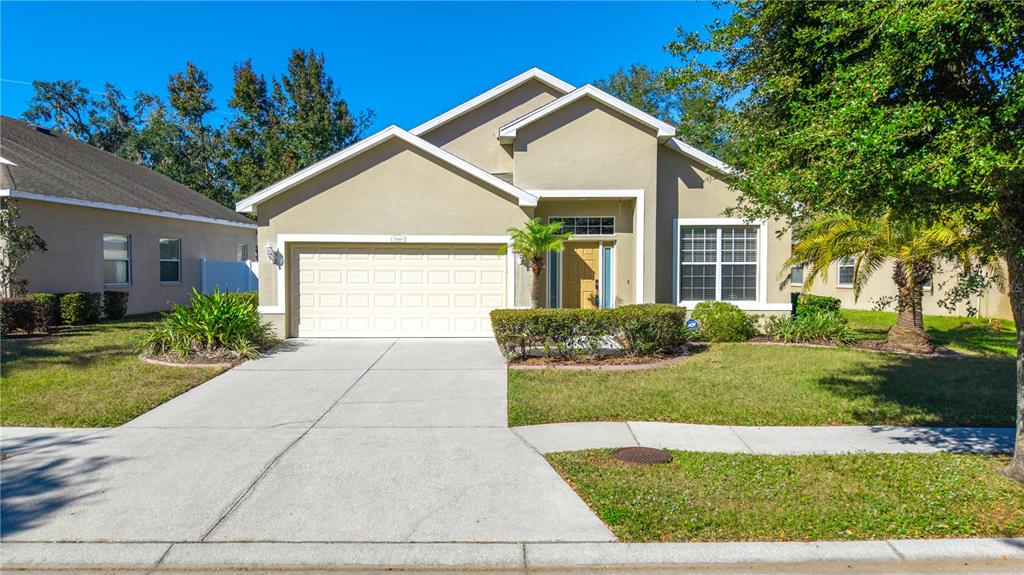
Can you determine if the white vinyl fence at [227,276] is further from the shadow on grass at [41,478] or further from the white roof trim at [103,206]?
the shadow on grass at [41,478]

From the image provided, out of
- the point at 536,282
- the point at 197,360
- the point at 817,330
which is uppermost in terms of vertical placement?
the point at 536,282

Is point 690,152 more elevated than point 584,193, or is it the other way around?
point 690,152

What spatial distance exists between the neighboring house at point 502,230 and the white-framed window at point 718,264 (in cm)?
3

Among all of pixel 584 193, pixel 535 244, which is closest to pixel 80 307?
pixel 535 244

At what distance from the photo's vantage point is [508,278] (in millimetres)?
13773

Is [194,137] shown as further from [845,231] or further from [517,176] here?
[845,231]

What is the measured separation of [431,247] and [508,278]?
6.18 ft

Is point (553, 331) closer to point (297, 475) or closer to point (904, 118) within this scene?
point (297, 475)

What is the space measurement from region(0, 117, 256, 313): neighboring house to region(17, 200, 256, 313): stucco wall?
1.0 inches

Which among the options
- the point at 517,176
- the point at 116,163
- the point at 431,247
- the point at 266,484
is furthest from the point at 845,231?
the point at 116,163

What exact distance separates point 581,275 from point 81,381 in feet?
33.4

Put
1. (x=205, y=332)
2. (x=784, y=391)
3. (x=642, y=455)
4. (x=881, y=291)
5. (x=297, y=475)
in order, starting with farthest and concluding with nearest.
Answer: (x=881, y=291)
(x=205, y=332)
(x=784, y=391)
(x=642, y=455)
(x=297, y=475)

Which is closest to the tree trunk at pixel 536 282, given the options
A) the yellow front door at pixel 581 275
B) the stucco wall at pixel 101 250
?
the yellow front door at pixel 581 275

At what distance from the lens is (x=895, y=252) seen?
12.1 meters
